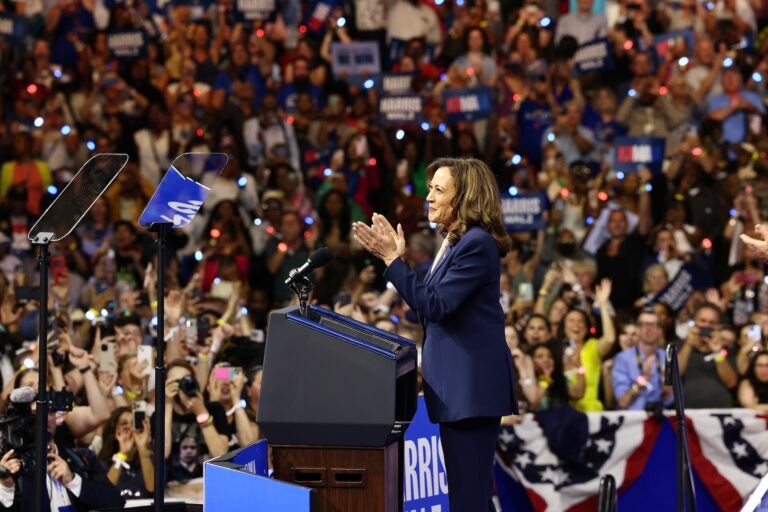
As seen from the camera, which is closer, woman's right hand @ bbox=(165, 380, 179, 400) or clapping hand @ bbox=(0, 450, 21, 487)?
clapping hand @ bbox=(0, 450, 21, 487)

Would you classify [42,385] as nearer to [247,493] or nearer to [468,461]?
[247,493]

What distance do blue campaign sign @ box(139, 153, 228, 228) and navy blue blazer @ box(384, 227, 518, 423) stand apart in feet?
3.16

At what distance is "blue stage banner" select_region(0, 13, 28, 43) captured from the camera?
13.5 meters

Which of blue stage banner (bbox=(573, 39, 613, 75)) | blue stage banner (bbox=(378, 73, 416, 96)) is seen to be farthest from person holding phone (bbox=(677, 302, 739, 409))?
blue stage banner (bbox=(378, 73, 416, 96))

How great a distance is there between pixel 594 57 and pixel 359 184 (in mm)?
2336

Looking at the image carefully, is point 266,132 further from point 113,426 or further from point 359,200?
point 113,426

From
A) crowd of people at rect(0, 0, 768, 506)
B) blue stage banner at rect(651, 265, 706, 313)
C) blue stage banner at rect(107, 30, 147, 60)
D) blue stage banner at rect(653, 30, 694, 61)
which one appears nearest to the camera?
crowd of people at rect(0, 0, 768, 506)

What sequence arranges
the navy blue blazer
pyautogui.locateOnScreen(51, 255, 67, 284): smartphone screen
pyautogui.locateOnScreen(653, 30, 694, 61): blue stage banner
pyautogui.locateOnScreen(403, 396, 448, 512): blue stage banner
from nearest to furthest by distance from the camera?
the navy blue blazer
pyautogui.locateOnScreen(403, 396, 448, 512): blue stage banner
pyautogui.locateOnScreen(51, 255, 67, 284): smartphone screen
pyautogui.locateOnScreen(653, 30, 694, 61): blue stage banner

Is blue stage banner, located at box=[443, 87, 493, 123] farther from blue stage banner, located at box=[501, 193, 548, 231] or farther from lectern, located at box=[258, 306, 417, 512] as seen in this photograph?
lectern, located at box=[258, 306, 417, 512]

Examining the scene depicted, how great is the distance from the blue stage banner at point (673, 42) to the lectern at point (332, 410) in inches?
332

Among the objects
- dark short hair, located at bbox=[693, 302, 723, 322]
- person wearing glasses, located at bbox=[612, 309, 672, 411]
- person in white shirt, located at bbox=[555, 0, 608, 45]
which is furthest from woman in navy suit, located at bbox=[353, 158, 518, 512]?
person in white shirt, located at bbox=[555, 0, 608, 45]

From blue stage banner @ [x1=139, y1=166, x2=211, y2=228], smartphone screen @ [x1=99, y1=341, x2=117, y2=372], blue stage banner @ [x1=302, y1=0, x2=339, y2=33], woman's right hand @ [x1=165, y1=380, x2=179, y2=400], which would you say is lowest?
woman's right hand @ [x1=165, y1=380, x2=179, y2=400]

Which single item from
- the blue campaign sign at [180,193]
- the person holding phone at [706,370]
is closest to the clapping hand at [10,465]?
the blue campaign sign at [180,193]

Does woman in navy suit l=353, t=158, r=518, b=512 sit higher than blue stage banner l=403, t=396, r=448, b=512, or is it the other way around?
woman in navy suit l=353, t=158, r=518, b=512
